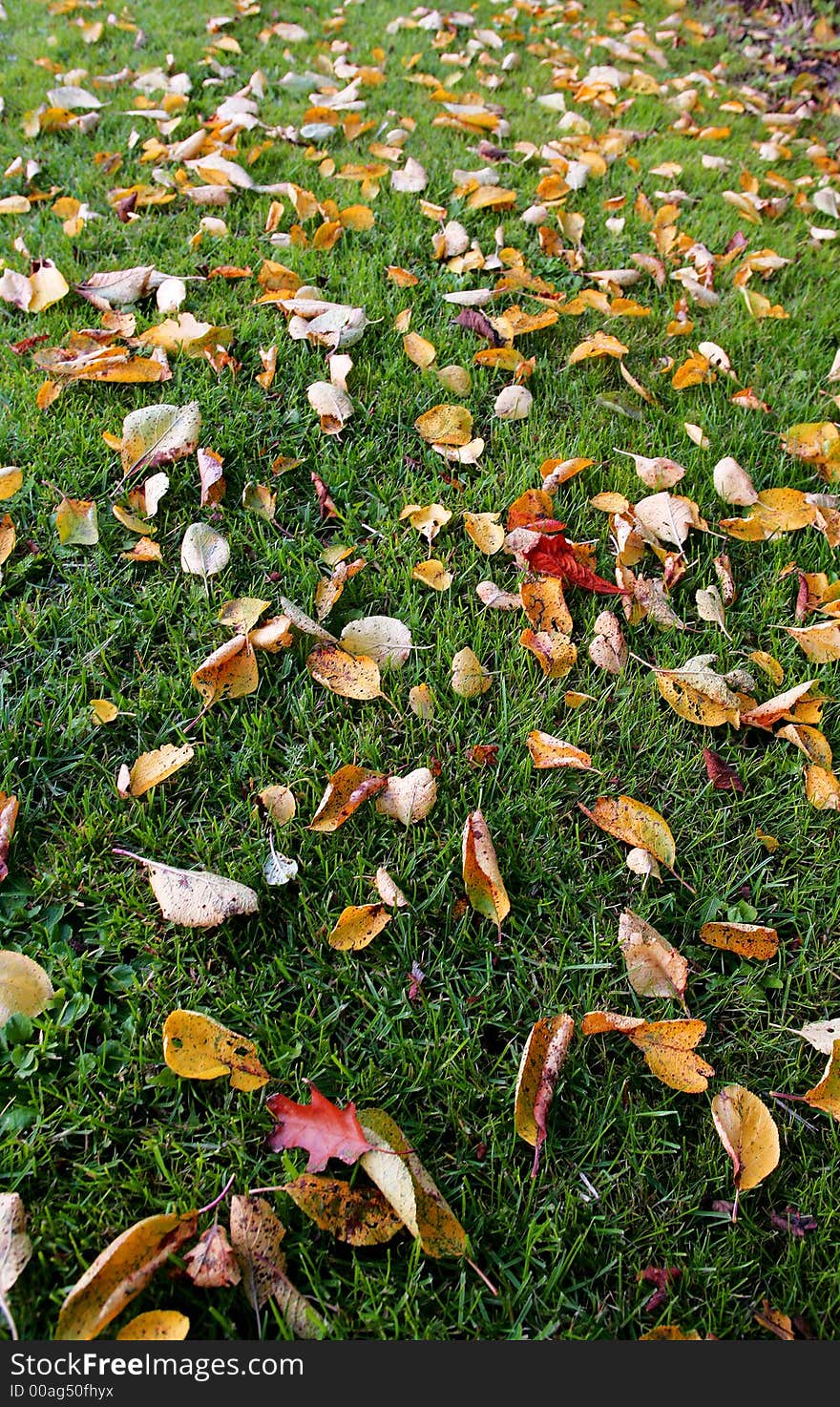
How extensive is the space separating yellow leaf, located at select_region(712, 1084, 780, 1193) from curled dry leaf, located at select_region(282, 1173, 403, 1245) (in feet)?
1.54

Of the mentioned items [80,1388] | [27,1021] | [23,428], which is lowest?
[80,1388]

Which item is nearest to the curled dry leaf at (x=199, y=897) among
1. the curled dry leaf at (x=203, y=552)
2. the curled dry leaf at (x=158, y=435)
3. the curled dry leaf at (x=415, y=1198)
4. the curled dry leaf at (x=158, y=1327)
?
the curled dry leaf at (x=415, y=1198)

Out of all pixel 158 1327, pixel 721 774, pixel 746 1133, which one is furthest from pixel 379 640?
pixel 158 1327

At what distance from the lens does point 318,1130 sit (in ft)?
4.00

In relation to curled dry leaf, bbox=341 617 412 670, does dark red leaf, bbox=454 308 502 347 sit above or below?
above

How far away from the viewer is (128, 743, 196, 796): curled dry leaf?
159 cm

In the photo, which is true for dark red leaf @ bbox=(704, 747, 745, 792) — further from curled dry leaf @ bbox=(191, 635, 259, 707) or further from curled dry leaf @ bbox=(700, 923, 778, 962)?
curled dry leaf @ bbox=(191, 635, 259, 707)

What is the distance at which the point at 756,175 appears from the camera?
143 inches

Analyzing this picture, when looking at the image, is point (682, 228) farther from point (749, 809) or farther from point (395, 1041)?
point (395, 1041)

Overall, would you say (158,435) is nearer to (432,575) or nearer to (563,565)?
(432,575)

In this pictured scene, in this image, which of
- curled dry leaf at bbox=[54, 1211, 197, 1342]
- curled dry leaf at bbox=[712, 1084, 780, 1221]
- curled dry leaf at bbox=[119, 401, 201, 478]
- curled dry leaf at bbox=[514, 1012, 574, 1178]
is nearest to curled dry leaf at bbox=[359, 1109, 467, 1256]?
curled dry leaf at bbox=[514, 1012, 574, 1178]

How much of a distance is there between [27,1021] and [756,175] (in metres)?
3.99

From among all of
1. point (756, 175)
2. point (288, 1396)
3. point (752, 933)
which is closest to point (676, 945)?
point (752, 933)

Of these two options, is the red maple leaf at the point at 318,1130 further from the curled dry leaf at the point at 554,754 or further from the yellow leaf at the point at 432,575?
the yellow leaf at the point at 432,575
